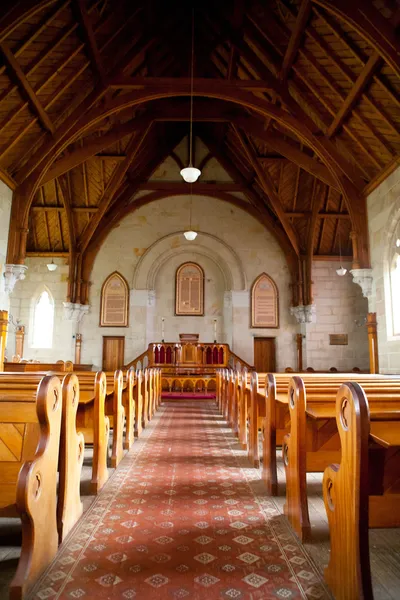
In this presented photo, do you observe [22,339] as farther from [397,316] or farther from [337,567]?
[337,567]

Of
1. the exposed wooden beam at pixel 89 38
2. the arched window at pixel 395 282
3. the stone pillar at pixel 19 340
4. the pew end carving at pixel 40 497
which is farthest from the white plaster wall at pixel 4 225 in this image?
the arched window at pixel 395 282

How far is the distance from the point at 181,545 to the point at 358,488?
1323 mm

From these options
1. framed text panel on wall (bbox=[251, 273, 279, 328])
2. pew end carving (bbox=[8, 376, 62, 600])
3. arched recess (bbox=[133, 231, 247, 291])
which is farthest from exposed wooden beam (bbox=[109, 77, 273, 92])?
pew end carving (bbox=[8, 376, 62, 600])

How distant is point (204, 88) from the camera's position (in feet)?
30.8

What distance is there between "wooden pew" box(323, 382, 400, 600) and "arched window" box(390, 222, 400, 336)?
704 centimetres

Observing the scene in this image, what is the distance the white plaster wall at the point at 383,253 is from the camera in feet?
27.9

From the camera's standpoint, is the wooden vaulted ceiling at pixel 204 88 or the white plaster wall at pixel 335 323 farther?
the white plaster wall at pixel 335 323

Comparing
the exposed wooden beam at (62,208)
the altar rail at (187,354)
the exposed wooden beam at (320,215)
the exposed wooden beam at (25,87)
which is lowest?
the altar rail at (187,354)

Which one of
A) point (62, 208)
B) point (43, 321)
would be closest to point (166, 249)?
point (62, 208)

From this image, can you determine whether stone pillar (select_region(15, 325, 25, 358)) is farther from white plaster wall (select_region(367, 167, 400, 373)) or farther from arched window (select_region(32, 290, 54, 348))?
white plaster wall (select_region(367, 167, 400, 373))

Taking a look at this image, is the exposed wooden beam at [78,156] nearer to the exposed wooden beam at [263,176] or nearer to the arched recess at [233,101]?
the arched recess at [233,101]

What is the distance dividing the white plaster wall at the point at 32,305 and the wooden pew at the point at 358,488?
533 inches

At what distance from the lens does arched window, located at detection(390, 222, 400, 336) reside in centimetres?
856

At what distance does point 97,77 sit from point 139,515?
348 inches
